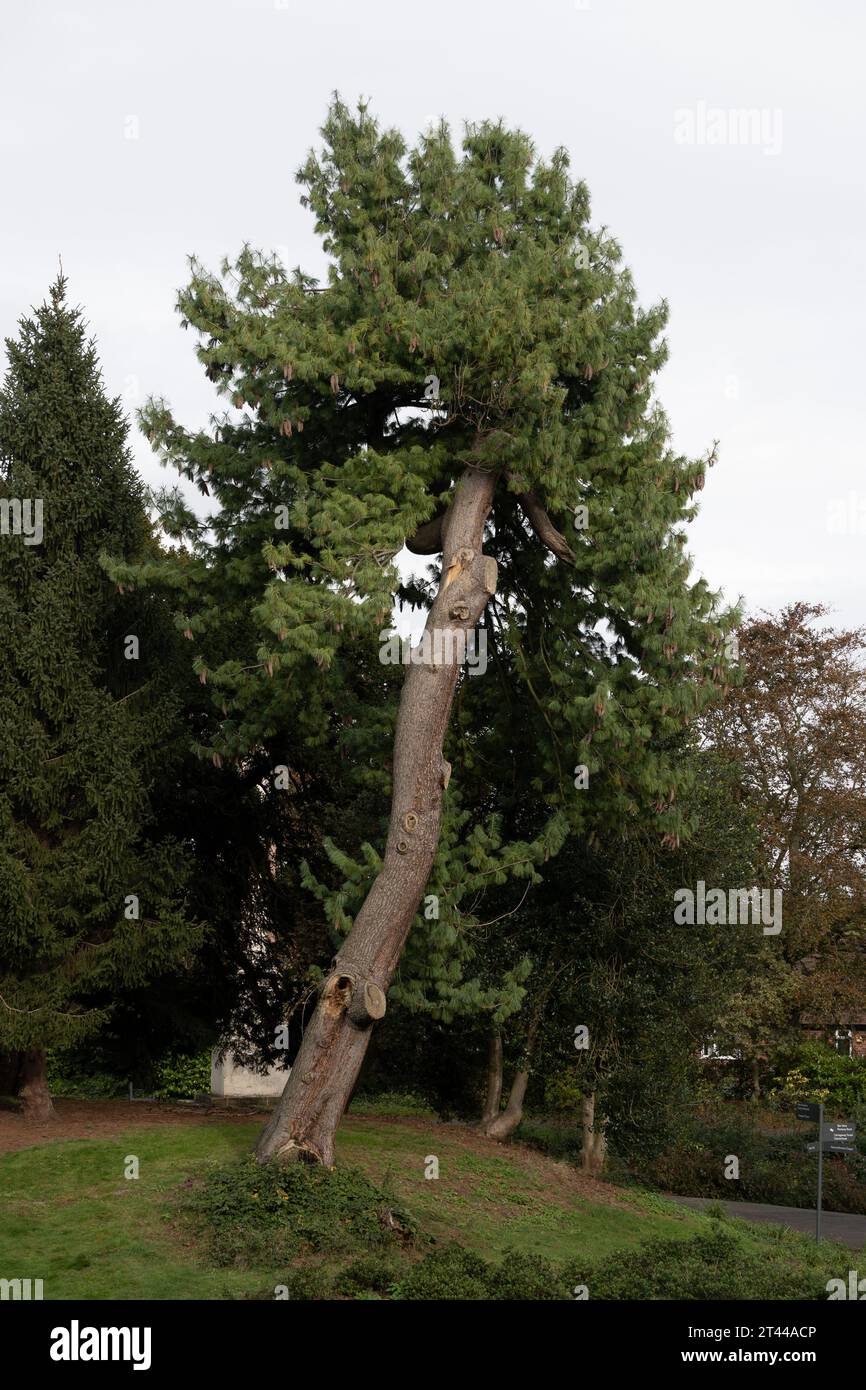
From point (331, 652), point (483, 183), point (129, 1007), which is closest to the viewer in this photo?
point (331, 652)

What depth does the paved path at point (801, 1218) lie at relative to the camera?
21141 millimetres

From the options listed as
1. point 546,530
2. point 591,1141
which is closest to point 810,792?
point 591,1141

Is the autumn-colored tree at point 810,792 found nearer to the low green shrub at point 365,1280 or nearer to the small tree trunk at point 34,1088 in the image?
the small tree trunk at point 34,1088

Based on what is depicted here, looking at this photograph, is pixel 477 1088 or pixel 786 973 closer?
pixel 477 1088

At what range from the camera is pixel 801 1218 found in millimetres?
23688

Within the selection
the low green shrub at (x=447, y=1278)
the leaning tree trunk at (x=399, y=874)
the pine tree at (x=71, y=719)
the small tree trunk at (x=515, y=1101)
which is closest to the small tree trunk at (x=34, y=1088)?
the pine tree at (x=71, y=719)

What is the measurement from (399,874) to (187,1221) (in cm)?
404

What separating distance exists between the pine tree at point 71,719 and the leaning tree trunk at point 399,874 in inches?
142

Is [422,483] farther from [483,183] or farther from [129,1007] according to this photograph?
[129,1007]

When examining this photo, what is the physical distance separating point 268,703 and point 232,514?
2707 millimetres

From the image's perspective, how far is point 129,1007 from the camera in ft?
63.4

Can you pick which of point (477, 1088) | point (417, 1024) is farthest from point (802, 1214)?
point (417, 1024)

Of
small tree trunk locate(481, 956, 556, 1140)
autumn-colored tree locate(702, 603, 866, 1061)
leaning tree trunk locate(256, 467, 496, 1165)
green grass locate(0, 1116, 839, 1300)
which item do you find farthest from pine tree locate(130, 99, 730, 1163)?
autumn-colored tree locate(702, 603, 866, 1061)

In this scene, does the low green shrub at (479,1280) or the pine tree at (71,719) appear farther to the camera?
the pine tree at (71,719)
